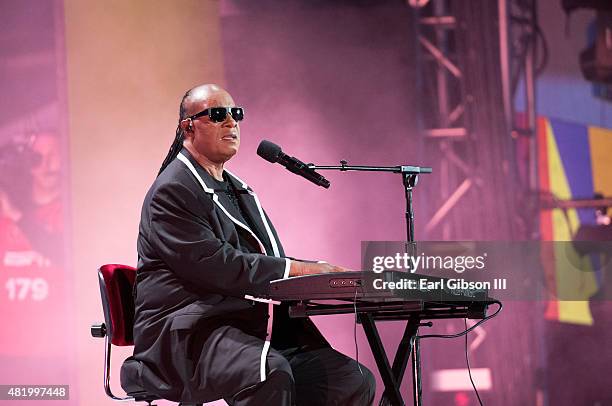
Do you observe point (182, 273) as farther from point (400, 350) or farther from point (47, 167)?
point (47, 167)

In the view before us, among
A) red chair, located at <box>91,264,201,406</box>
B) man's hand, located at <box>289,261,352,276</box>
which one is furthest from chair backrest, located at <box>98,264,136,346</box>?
man's hand, located at <box>289,261,352,276</box>

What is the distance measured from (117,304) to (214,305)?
62cm

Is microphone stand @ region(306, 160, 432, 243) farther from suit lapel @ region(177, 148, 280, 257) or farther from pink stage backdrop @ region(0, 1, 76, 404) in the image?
pink stage backdrop @ region(0, 1, 76, 404)

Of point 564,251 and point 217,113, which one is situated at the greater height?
point 217,113

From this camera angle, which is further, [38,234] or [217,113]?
[38,234]

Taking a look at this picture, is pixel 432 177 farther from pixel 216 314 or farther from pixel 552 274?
pixel 216 314

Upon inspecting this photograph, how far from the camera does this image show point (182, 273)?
3145 mm

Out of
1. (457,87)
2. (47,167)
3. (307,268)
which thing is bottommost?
(307,268)

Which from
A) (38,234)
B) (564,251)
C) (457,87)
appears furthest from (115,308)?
(564,251)

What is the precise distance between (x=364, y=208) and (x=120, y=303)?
2.17m

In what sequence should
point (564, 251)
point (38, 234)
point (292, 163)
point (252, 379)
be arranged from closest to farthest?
point (252, 379) → point (292, 163) → point (564, 251) → point (38, 234)

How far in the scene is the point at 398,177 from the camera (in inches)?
214

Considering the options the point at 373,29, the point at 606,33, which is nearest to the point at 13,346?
the point at 373,29

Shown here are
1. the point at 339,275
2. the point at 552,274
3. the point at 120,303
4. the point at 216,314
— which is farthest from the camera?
the point at 552,274
